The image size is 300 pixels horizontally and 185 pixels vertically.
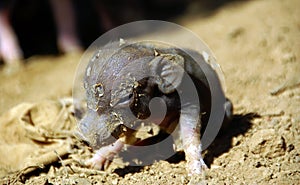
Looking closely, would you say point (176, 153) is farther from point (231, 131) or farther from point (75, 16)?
point (75, 16)

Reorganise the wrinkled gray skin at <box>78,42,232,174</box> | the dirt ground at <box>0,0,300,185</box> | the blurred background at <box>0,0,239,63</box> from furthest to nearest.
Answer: the blurred background at <box>0,0,239,63</box> < the dirt ground at <box>0,0,300,185</box> < the wrinkled gray skin at <box>78,42,232,174</box>

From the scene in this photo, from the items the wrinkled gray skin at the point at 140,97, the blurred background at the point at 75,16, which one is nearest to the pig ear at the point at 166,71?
the wrinkled gray skin at the point at 140,97

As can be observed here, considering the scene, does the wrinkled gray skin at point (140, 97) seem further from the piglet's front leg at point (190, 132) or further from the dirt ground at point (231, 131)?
the dirt ground at point (231, 131)

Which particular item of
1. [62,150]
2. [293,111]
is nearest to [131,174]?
[62,150]

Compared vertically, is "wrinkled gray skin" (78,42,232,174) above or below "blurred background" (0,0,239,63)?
above

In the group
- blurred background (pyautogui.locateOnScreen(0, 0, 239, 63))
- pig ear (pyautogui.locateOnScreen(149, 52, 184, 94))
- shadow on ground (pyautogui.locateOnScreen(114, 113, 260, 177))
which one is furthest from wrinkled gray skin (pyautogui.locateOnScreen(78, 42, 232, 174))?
blurred background (pyautogui.locateOnScreen(0, 0, 239, 63))

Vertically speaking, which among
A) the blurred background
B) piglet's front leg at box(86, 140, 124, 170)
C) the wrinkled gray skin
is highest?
the wrinkled gray skin

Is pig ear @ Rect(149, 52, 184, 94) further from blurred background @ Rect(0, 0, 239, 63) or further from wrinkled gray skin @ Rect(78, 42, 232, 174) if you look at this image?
blurred background @ Rect(0, 0, 239, 63)
